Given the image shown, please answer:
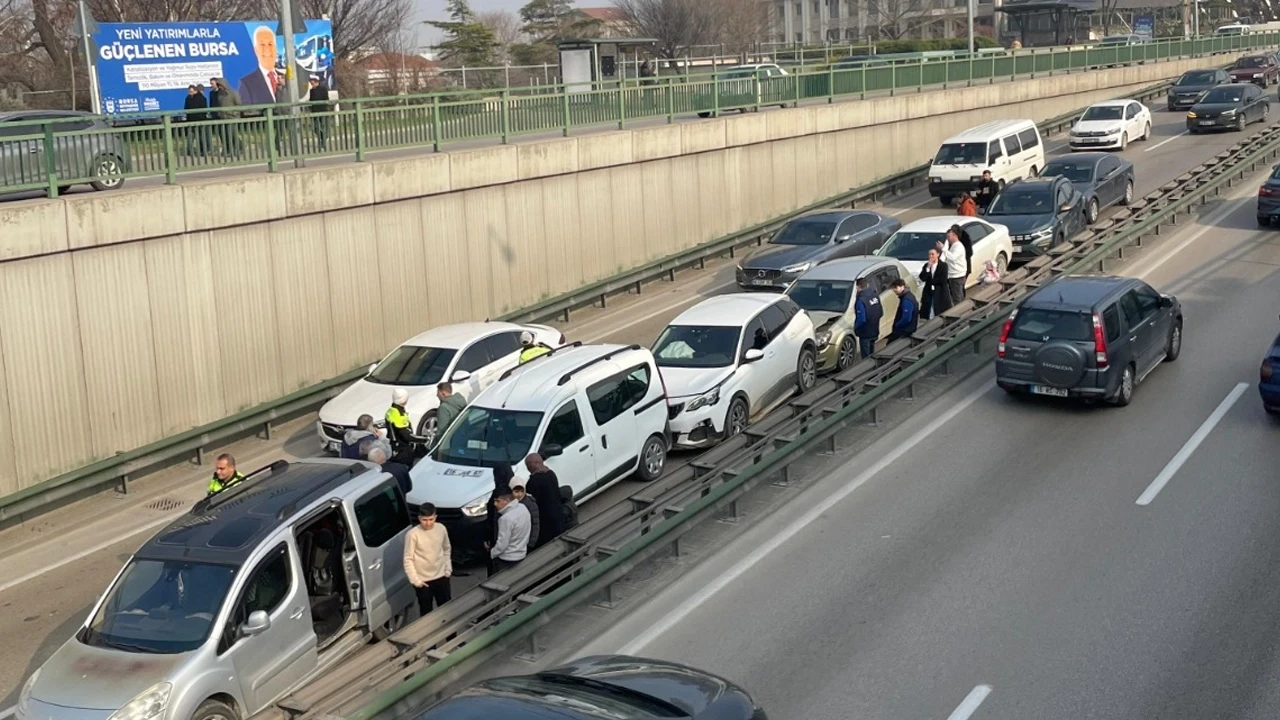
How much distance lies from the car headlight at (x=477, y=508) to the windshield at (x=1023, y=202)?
52.1ft

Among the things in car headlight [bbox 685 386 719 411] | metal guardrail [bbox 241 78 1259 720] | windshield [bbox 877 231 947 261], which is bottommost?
metal guardrail [bbox 241 78 1259 720]

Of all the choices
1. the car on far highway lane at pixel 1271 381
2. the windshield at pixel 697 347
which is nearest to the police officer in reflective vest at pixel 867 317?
the windshield at pixel 697 347

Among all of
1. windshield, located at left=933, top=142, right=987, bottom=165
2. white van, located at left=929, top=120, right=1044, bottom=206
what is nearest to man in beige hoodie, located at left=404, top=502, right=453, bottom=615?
white van, located at left=929, top=120, right=1044, bottom=206

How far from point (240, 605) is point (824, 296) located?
12148mm

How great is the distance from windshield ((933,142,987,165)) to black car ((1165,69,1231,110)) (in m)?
17.7

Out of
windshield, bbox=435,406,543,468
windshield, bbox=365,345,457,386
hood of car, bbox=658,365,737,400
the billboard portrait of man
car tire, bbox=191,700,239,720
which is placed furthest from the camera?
the billboard portrait of man

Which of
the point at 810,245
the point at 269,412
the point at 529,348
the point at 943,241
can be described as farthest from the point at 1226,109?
the point at 269,412

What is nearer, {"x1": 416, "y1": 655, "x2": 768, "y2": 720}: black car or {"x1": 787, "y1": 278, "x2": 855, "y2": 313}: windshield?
{"x1": 416, "y1": 655, "x2": 768, "y2": 720}: black car

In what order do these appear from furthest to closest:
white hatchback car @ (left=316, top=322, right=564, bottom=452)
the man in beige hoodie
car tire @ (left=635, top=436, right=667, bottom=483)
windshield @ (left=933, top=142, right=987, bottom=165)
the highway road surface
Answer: windshield @ (left=933, top=142, right=987, bottom=165) → white hatchback car @ (left=316, top=322, right=564, bottom=452) → car tire @ (left=635, top=436, right=667, bottom=483) → the highway road surface → the man in beige hoodie

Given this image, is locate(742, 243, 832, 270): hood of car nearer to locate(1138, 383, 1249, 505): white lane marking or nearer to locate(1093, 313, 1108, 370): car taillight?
locate(1093, 313, 1108, 370): car taillight

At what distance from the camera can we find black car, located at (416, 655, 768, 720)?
680 cm

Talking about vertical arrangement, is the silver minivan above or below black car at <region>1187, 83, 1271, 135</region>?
below

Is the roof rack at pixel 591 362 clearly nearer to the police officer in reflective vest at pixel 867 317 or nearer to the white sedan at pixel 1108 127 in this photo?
the police officer in reflective vest at pixel 867 317

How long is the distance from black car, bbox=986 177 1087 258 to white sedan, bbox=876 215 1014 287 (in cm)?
92
